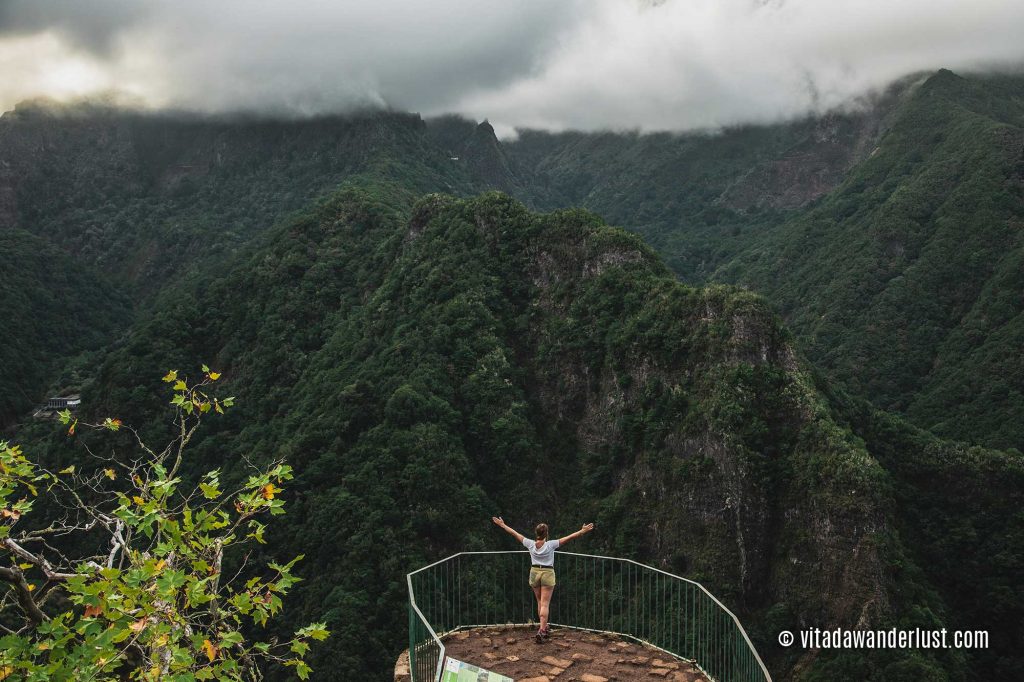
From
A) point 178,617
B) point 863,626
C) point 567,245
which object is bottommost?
point 863,626

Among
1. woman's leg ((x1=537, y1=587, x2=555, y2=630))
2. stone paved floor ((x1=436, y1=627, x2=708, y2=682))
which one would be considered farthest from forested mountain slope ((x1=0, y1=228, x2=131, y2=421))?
woman's leg ((x1=537, y1=587, x2=555, y2=630))

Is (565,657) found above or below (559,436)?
above

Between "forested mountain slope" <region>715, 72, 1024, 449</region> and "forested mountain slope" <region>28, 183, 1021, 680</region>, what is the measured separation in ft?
129

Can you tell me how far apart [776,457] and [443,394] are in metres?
28.0

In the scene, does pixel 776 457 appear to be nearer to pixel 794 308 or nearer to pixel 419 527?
pixel 419 527

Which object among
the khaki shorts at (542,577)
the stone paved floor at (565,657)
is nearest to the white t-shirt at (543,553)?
the khaki shorts at (542,577)

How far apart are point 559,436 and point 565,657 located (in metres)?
54.6

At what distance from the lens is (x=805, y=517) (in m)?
52.5

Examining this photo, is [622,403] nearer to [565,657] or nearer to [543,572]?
[543,572]

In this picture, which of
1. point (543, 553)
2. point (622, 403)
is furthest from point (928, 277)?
point (543, 553)

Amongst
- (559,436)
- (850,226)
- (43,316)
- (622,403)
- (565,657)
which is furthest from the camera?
(850,226)

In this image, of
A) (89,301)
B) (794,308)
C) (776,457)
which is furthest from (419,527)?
(89,301)

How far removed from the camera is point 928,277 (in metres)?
114

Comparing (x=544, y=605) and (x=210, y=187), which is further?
(x=210, y=187)
